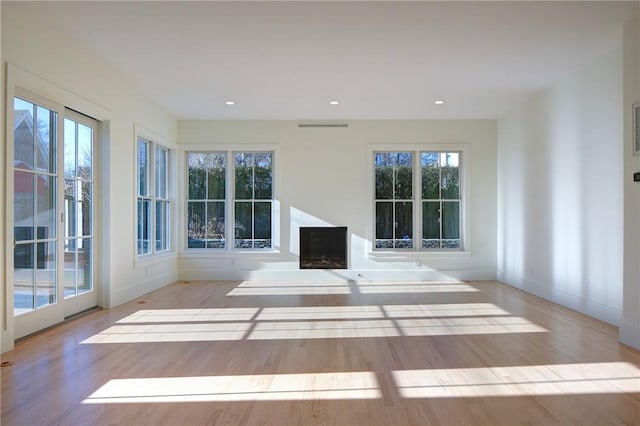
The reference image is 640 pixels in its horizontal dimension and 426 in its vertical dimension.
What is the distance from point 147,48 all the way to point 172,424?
3848 millimetres

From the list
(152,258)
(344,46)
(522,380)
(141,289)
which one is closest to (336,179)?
(152,258)

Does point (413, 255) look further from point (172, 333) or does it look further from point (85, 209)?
point (85, 209)

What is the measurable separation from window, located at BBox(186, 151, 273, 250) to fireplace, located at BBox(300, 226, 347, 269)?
0.75m

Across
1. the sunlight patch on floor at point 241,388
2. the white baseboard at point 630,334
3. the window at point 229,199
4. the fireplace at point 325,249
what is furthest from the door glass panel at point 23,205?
the white baseboard at point 630,334

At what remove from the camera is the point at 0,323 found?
3.48 m

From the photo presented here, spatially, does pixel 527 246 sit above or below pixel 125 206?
below

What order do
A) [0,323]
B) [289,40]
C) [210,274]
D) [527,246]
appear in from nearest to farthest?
[0,323] → [289,40] → [527,246] → [210,274]

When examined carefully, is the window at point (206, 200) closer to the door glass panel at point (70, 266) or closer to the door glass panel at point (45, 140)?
the door glass panel at point (70, 266)

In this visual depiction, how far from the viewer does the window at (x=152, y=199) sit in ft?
21.5

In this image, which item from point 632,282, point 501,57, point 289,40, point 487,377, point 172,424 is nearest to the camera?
point 172,424

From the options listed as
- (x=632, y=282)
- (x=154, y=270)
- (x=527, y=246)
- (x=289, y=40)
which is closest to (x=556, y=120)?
(x=527, y=246)

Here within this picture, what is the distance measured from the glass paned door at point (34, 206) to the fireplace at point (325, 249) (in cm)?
428

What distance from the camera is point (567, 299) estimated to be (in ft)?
17.9

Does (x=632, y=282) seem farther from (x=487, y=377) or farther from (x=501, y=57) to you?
(x=501, y=57)
